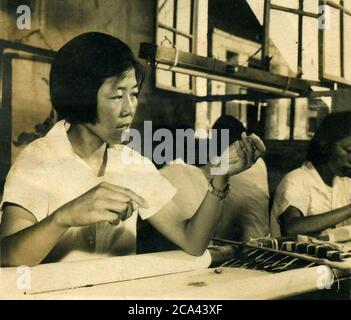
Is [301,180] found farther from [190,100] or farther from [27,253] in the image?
[27,253]

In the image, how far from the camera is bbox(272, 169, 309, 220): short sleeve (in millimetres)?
2271

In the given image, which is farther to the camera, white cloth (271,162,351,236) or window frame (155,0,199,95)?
window frame (155,0,199,95)

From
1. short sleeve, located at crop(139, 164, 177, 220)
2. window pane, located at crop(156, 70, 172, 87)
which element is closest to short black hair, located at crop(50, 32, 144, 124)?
short sleeve, located at crop(139, 164, 177, 220)

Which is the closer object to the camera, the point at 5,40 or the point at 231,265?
the point at 231,265

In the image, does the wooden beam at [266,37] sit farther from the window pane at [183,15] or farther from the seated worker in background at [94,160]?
the seated worker in background at [94,160]

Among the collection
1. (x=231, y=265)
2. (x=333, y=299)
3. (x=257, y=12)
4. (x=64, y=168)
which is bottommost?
(x=333, y=299)

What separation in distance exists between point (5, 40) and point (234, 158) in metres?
0.95

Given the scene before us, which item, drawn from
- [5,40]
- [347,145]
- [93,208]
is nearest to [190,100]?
[347,145]

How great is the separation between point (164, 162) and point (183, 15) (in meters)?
0.78

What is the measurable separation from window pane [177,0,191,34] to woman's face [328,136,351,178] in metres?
0.92

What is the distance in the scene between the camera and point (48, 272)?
1.45m

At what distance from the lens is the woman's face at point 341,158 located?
2.31m

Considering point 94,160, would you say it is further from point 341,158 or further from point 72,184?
point 341,158

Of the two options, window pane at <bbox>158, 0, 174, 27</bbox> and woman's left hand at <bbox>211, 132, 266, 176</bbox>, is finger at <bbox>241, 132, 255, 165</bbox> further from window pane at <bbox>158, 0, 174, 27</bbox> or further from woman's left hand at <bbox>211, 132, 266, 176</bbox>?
window pane at <bbox>158, 0, 174, 27</bbox>
